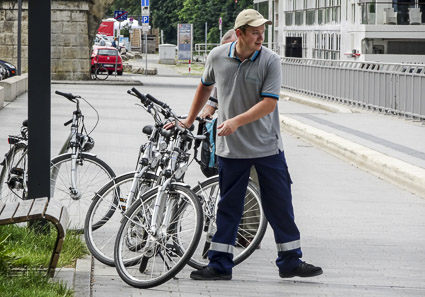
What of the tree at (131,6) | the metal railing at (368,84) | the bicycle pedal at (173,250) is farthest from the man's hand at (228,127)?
the tree at (131,6)

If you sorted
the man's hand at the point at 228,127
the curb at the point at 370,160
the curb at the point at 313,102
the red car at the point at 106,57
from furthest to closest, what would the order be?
1. the red car at the point at 106,57
2. the curb at the point at 313,102
3. the curb at the point at 370,160
4. the man's hand at the point at 228,127

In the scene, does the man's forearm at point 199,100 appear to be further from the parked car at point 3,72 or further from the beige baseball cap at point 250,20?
the parked car at point 3,72

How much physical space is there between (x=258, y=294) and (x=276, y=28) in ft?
252

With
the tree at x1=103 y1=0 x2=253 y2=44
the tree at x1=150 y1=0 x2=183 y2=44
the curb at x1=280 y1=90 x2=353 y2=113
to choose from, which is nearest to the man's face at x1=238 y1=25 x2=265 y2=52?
the curb at x1=280 y1=90 x2=353 y2=113

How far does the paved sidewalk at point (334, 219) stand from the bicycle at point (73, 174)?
1.20 m

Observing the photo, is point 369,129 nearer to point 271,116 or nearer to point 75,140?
point 75,140

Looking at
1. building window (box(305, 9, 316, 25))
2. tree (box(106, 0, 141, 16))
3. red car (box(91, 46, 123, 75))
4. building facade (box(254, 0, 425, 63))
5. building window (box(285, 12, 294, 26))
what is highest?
tree (box(106, 0, 141, 16))

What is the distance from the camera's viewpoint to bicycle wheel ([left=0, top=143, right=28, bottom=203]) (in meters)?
8.80

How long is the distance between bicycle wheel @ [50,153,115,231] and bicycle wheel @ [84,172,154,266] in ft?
2.51

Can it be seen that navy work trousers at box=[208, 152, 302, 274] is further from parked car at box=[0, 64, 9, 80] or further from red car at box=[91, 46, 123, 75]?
red car at box=[91, 46, 123, 75]

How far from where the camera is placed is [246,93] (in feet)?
22.7

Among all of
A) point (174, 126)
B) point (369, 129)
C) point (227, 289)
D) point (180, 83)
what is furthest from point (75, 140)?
point (180, 83)

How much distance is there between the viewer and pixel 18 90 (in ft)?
96.9

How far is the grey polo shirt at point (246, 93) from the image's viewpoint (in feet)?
22.5
